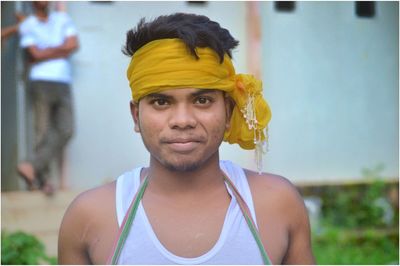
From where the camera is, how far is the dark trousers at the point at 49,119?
252 inches

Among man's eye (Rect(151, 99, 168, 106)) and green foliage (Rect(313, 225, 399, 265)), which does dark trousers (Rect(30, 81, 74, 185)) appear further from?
man's eye (Rect(151, 99, 168, 106))

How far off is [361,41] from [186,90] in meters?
5.01

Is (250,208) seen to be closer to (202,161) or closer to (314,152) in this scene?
(202,161)

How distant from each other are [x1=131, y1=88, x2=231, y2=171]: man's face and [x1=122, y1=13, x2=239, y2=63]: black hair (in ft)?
0.52

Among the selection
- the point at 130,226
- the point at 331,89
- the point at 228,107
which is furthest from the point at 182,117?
the point at 331,89

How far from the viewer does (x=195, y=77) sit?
2.66 m

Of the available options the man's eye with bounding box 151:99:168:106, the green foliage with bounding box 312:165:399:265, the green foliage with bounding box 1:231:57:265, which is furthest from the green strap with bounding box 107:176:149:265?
the green foliage with bounding box 312:165:399:265

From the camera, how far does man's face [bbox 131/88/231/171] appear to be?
2.67 meters

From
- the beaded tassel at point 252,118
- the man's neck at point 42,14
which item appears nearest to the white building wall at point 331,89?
the man's neck at point 42,14

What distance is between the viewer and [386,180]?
24.0 ft

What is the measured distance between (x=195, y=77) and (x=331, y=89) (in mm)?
4804

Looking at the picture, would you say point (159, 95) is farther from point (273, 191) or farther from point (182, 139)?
point (273, 191)

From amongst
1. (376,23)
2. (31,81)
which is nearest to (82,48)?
(31,81)

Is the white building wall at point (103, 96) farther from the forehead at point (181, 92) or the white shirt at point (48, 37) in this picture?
the forehead at point (181, 92)
